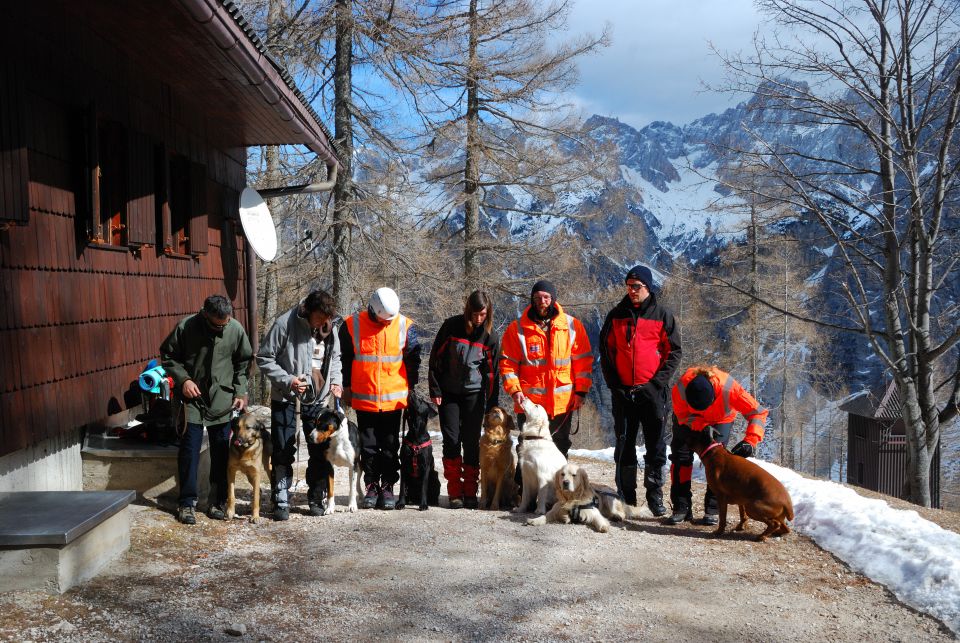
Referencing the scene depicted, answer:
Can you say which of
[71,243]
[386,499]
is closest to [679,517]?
[386,499]

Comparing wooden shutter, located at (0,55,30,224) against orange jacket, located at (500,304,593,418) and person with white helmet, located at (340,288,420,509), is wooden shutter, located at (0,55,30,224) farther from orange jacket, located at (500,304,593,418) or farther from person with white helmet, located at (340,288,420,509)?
orange jacket, located at (500,304,593,418)

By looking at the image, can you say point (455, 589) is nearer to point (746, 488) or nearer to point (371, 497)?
point (371, 497)

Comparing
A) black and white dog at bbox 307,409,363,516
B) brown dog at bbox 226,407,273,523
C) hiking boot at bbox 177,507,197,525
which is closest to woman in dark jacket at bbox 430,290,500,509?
black and white dog at bbox 307,409,363,516

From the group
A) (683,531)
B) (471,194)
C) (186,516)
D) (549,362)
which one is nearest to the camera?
(186,516)

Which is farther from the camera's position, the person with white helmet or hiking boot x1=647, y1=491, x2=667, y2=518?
hiking boot x1=647, y1=491, x2=667, y2=518

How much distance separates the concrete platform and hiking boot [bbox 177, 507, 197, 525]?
807mm

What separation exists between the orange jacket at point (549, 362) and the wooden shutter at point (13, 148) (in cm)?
372

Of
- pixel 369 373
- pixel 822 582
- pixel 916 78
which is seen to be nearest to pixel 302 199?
pixel 369 373

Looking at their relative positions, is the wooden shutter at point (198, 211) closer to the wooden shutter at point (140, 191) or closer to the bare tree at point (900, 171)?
the wooden shutter at point (140, 191)

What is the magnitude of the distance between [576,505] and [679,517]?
943 mm

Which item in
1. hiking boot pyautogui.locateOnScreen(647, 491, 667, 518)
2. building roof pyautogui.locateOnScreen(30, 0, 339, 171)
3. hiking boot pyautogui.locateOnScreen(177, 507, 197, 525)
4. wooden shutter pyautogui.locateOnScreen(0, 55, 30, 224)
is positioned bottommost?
hiking boot pyautogui.locateOnScreen(647, 491, 667, 518)

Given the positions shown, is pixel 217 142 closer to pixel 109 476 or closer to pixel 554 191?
pixel 109 476

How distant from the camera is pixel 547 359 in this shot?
6223 millimetres

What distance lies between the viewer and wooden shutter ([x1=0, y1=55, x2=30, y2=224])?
4141 millimetres
